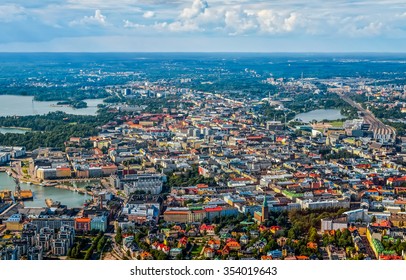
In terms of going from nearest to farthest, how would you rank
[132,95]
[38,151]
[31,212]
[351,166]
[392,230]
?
[392,230]
[31,212]
[351,166]
[38,151]
[132,95]

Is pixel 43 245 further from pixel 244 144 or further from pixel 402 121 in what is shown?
pixel 402 121

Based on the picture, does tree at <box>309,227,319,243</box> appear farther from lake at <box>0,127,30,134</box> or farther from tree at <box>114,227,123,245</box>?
lake at <box>0,127,30,134</box>

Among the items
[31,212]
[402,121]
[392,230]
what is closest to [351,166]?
[392,230]

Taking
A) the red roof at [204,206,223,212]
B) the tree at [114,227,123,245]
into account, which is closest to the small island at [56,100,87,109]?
the red roof at [204,206,223,212]

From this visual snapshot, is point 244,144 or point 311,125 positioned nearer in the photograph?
point 244,144

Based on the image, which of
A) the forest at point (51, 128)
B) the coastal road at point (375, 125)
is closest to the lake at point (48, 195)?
the forest at point (51, 128)

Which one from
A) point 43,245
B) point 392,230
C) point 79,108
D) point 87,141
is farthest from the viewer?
point 79,108

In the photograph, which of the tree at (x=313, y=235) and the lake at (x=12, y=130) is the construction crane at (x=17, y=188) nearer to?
the tree at (x=313, y=235)

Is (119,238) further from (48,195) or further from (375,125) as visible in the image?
(375,125)
